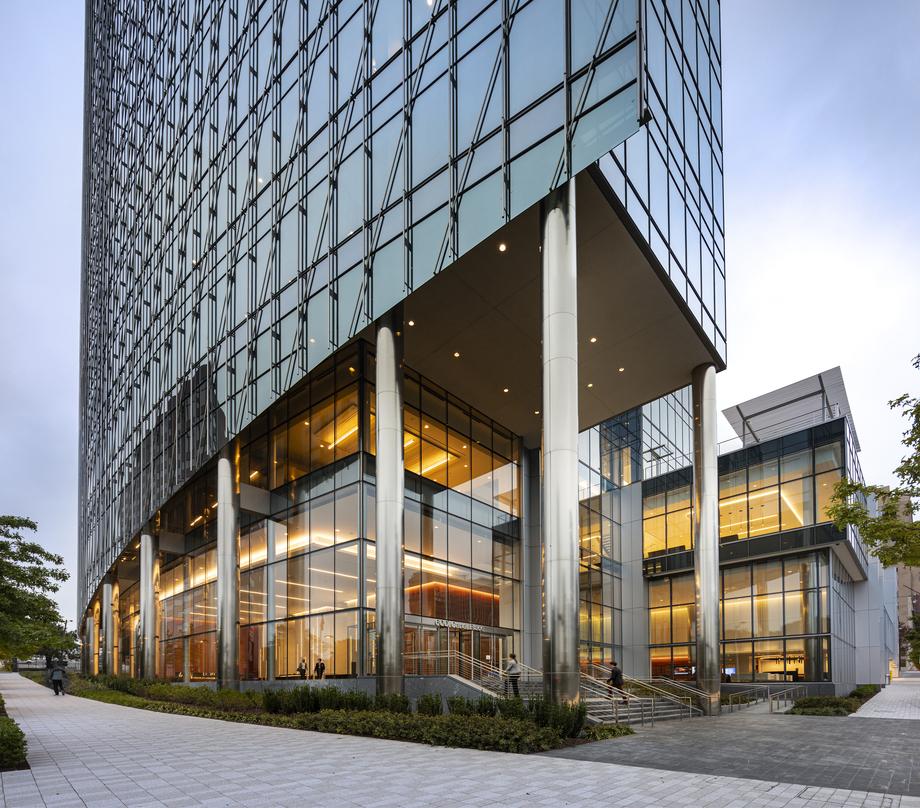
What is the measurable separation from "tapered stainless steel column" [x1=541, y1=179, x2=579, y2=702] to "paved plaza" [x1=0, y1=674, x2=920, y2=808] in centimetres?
357

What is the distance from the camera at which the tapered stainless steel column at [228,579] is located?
98.5 feet

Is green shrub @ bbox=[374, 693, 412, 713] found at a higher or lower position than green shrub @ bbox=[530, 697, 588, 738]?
lower

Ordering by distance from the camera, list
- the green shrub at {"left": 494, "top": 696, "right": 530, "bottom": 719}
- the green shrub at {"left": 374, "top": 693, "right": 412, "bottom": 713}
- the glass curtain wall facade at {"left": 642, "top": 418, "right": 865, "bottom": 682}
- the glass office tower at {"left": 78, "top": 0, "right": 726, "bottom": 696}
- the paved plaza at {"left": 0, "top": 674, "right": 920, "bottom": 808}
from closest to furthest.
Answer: the paved plaza at {"left": 0, "top": 674, "right": 920, "bottom": 808}, the green shrub at {"left": 494, "top": 696, "right": 530, "bottom": 719}, the green shrub at {"left": 374, "top": 693, "right": 412, "bottom": 713}, the glass office tower at {"left": 78, "top": 0, "right": 726, "bottom": 696}, the glass curtain wall facade at {"left": 642, "top": 418, "right": 865, "bottom": 682}

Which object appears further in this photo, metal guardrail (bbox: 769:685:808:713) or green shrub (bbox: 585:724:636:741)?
metal guardrail (bbox: 769:685:808:713)

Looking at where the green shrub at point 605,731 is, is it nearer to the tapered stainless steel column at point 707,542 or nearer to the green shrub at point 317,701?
the green shrub at point 317,701

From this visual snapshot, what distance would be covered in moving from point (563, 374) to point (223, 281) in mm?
21558

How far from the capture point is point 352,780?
11.4 meters

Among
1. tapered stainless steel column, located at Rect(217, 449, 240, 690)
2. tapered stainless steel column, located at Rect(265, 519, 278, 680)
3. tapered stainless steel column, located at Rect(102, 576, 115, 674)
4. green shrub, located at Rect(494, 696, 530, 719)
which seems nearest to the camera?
green shrub, located at Rect(494, 696, 530, 719)

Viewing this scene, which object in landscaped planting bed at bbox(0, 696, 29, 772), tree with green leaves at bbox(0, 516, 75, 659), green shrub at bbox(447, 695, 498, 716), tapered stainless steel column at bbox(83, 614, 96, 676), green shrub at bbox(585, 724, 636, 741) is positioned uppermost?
tree with green leaves at bbox(0, 516, 75, 659)

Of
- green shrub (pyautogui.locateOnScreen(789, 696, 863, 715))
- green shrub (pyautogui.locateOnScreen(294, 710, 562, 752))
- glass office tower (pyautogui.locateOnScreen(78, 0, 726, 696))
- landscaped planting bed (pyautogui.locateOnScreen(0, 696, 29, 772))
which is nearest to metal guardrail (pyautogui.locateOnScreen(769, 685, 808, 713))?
green shrub (pyautogui.locateOnScreen(789, 696, 863, 715))

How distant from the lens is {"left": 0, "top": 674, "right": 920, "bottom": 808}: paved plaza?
10.0 m

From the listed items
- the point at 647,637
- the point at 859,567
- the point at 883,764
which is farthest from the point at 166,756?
the point at 859,567

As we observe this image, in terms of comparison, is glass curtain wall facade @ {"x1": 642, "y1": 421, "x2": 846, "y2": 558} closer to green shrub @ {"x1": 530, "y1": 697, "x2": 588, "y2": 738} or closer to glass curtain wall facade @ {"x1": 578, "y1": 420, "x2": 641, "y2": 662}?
glass curtain wall facade @ {"x1": 578, "y1": 420, "x2": 641, "y2": 662}

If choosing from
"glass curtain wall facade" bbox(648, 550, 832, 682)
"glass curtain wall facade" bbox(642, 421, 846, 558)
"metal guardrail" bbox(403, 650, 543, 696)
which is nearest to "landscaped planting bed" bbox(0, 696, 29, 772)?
"metal guardrail" bbox(403, 650, 543, 696)
